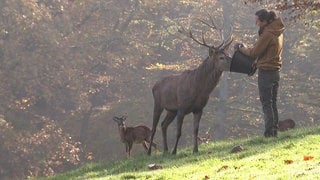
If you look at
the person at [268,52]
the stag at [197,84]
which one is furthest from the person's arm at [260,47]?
the stag at [197,84]

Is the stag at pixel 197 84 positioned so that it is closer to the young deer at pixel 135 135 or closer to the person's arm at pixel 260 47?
the person's arm at pixel 260 47

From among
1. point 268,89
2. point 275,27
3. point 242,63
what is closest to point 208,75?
point 242,63

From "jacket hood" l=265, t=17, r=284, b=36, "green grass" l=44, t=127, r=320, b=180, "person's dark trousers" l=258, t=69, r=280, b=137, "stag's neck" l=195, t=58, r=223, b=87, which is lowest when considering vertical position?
"green grass" l=44, t=127, r=320, b=180

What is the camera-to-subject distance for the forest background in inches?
1182

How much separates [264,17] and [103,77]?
81.9 ft

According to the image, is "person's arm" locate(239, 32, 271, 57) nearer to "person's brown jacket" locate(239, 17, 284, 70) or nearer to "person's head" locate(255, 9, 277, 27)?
"person's brown jacket" locate(239, 17, 284, 70)

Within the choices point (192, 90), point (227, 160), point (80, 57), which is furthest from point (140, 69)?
point (227, 160)

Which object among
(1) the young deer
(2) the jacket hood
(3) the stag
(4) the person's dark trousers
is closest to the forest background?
(1) the young deer

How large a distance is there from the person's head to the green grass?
8.00 ft

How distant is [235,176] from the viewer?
8.15m

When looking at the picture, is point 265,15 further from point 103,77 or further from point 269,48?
point 103,77

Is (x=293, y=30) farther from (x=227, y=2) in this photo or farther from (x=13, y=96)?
(x=13, y=96)

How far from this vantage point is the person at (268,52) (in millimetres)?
11422

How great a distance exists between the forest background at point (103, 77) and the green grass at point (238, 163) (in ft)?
55.5
